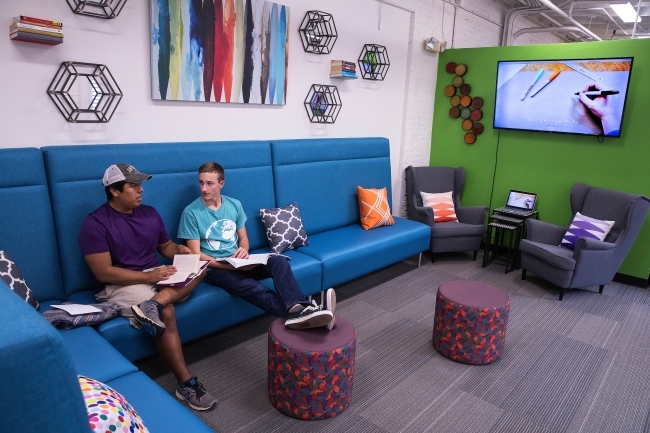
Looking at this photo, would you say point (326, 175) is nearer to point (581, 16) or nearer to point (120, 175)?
point (120, 175)

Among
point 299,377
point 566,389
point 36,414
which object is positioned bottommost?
point 566,389

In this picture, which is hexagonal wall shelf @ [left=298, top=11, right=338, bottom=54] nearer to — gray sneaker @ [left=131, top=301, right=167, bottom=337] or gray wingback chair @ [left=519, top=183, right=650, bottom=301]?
gray wingback chair @ [left=519, top=183, right=650, bottom=301]

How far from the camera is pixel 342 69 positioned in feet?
13.8

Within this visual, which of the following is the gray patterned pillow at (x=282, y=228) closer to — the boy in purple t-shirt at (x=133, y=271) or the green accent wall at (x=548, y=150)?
the boy in purple t-shirt at (x=133, y=271)

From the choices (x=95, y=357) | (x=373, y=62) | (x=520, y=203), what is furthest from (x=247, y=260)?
(x=520, y=203)

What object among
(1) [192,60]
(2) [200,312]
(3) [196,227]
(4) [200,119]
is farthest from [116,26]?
(2) [200,312]

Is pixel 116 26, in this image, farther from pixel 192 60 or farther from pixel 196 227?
pixel 196 227

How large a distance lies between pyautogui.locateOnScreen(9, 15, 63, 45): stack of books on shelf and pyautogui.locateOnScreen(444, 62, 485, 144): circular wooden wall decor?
4.22 meters

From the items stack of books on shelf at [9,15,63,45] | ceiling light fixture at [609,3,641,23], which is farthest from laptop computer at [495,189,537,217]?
stack of books on shelf at [9,15,63,45]

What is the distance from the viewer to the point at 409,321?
3.48 m

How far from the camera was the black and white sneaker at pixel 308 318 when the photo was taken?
2.35 meters

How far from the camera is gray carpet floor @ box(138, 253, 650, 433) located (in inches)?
93.0

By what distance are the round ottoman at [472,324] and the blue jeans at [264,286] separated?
0.95 metres

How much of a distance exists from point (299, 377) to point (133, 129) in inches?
76.7
